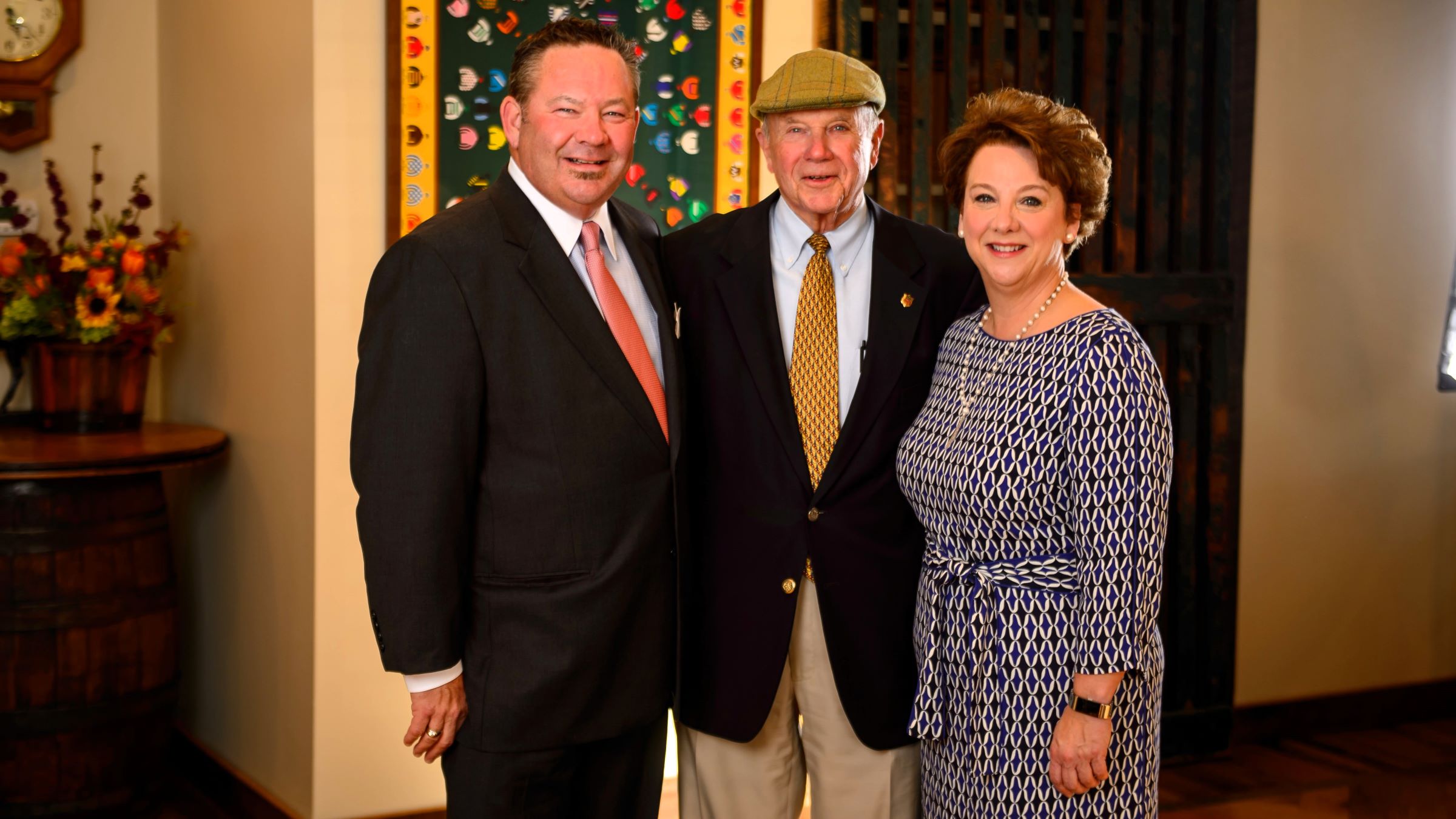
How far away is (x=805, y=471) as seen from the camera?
2082 millimetres

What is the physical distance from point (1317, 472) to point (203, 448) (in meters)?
3.45

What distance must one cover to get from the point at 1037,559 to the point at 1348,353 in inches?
105

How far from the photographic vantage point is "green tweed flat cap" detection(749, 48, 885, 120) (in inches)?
84.8

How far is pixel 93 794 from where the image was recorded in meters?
3.13

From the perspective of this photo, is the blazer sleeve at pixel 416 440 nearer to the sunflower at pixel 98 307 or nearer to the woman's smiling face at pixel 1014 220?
the woman's smiling face at pixel 1014 220

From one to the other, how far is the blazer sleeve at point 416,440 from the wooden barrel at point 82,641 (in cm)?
160

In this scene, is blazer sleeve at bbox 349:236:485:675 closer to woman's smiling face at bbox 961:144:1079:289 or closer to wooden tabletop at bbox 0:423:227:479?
woman's smiling face at bbox 961:144:1079:289

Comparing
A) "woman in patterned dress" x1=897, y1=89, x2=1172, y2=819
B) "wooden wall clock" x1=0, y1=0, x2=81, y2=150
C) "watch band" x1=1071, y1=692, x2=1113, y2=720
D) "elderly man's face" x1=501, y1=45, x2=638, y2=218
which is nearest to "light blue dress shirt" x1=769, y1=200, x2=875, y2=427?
"woman in patterned dress" x1=897, y1=89, x2=1172, y2=819

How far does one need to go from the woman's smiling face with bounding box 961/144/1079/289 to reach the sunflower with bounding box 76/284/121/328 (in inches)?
91.7

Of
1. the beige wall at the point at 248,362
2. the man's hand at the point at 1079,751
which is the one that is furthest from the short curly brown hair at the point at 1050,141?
the beige wall at the point at 248,362

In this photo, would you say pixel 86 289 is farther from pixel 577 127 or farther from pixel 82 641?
pixel 577 127

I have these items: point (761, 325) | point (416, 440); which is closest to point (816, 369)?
point (761, 325)

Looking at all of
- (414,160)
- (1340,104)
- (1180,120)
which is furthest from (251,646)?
(1340,104)

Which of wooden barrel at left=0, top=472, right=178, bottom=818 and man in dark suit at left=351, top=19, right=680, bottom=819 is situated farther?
wooden barrel at left=0, top=472, right=178, bottom=818
